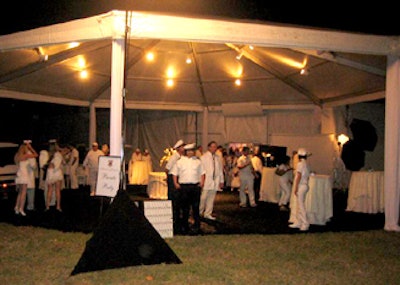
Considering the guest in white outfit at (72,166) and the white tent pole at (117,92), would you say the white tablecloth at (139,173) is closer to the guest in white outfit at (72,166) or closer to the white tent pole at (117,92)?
the guest in white outfit at (72,166)

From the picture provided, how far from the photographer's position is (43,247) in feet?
23.8

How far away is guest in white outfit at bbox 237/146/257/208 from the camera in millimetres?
12562

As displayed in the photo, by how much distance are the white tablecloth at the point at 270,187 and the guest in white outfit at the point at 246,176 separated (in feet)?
5.15

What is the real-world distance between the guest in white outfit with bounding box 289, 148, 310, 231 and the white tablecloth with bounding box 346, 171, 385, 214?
3464mm

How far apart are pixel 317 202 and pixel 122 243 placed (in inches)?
212

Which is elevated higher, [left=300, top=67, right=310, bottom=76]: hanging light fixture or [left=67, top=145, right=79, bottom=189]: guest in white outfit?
[left=300, top=67, right=310, bottom=76]: hanging light fixture

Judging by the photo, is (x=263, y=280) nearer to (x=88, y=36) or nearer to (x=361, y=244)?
(x=361, y=244)

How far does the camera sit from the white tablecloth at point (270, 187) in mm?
14086

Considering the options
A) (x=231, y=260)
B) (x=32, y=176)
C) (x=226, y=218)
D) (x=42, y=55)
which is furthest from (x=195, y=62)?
(x=231, y=260)

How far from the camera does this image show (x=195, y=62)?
15.5 m

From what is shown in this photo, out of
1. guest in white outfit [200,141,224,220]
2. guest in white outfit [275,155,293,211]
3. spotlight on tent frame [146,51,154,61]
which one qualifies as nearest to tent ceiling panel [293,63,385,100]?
guest in white outfit [275,155,293,211]

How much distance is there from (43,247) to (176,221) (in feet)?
9.80

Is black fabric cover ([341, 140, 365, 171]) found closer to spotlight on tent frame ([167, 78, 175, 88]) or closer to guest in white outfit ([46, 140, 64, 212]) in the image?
spotlight on tent frame ([167, 78, 175, 88])

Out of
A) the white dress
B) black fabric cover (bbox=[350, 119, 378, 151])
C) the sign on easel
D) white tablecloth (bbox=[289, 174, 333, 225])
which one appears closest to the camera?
the sign on easel
